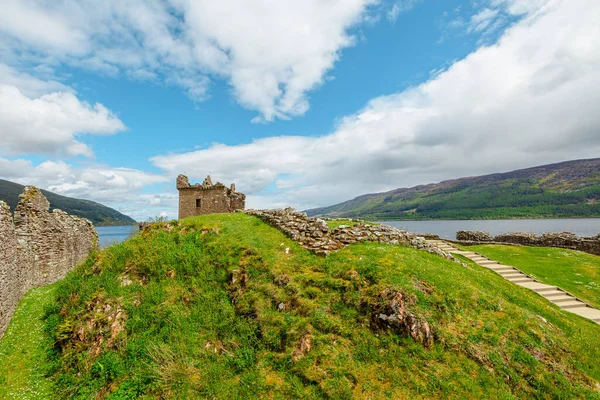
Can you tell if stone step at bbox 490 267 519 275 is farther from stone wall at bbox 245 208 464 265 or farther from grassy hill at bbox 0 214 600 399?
stone wall at bbox 245 208 464 265

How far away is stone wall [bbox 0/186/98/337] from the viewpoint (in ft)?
40.3

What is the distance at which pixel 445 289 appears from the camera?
936 cm

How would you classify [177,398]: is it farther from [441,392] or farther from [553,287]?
[553,287]

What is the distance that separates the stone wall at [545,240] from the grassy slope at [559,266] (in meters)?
2.88

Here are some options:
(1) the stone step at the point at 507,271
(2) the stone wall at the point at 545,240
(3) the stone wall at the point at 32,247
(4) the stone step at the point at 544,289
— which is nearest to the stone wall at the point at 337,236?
(4) the stone step at the point at 544,289

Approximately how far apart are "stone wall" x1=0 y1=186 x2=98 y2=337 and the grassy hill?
2041 mm

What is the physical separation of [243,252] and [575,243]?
31.4 m

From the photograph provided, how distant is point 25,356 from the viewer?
10.0 m

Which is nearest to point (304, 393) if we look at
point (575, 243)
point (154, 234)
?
point (154, 234)

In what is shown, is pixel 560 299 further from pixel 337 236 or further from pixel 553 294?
pixel 337 236

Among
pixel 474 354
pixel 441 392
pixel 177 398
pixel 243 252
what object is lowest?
pixel 177 398

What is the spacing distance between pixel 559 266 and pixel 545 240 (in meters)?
10.1

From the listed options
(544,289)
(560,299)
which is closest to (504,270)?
(544,289)

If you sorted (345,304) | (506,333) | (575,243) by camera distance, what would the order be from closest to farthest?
(506,333)
(345,304)
(575,243)
